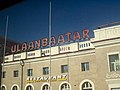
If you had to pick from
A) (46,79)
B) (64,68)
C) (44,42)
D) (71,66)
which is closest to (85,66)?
(71,66)

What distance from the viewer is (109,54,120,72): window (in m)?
10.6

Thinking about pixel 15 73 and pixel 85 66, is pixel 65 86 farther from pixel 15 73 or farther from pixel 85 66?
pixel 15 73

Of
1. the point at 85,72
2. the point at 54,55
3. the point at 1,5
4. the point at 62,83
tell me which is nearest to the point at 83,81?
the point at 85,72

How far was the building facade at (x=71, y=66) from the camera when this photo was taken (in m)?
10.8

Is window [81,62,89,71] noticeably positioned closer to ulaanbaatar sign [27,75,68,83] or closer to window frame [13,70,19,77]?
ulaanbaatar sign [27,75,68,83]

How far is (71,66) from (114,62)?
3.23 meters

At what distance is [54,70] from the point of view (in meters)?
13.8

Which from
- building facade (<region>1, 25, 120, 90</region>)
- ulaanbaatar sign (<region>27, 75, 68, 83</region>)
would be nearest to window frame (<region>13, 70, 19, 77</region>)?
building facade (<region>1, 25, 120, 90</region>)

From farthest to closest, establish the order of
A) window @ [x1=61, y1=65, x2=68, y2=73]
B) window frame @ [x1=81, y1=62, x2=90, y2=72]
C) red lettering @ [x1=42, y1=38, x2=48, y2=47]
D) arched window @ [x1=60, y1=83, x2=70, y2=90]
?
red lettering @ [x1=42, y1=38, x2=48, y2=47]
window @ [x1=61, y1=65, x2=68, y2=73]
arched window @ [x1=60, y1=83, x2=70, y2=90]
window frame @ [x1=81, y1=62, x2=90, y2=72]

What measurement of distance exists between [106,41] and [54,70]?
4.50m

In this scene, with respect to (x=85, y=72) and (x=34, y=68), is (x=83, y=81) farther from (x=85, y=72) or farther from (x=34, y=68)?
(x=34, y=68)

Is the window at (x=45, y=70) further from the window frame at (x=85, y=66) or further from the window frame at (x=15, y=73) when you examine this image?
the window frame at (x=85, y=66)

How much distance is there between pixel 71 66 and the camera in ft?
42.9

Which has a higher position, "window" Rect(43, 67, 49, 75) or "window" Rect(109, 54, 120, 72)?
"window" Rect(109, 54, 120, 72)
